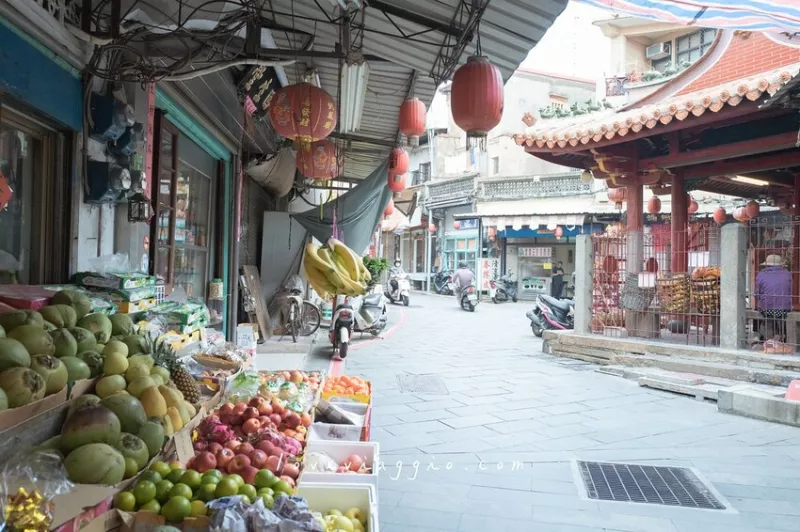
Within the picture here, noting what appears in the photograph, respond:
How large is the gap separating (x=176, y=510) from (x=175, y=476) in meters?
0.30

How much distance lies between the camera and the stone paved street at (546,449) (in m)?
3.45

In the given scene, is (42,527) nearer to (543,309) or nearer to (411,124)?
(411,124)

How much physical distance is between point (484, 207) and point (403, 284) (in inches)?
263

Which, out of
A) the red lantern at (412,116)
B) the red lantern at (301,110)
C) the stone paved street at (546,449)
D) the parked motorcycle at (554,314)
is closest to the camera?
the stone paved street at (546,449)

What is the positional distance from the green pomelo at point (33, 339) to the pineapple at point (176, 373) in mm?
753

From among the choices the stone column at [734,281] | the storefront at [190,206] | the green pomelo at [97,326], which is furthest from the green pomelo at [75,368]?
the stone column at [734,281]

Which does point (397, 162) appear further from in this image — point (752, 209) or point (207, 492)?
Answer: point (752, 209)

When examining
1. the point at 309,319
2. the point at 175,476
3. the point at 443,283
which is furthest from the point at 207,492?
the point at 443,283

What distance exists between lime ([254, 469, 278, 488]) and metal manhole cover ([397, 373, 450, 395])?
446 centimetres

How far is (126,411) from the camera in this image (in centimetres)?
236

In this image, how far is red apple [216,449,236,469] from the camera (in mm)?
2736

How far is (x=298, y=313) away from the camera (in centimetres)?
1017

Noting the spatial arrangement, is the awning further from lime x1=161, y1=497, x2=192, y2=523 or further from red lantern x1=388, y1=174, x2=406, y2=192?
red lantern x1=388, y1=174, x2=406, y2=192

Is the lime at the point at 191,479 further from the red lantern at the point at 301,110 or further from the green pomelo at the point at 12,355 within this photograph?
the red lantern at the point at 301,110
